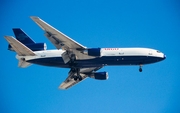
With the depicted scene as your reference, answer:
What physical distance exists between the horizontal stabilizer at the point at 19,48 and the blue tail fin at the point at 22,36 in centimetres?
405

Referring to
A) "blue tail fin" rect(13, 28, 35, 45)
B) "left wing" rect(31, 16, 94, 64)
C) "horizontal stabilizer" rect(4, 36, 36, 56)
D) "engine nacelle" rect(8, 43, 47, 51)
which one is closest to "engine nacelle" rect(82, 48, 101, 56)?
"left wing" rect(31, 16, 94, 64)

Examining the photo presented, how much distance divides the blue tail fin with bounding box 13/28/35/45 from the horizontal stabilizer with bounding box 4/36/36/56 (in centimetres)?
405

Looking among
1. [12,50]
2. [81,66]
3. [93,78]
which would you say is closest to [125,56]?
[81,66]

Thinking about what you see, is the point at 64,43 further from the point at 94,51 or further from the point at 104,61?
the point at 104,61

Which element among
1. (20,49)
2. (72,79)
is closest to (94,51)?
(20,49)

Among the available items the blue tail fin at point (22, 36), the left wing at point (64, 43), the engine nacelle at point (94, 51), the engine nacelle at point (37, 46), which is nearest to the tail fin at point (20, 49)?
the engine nacelle at point (37, 46)

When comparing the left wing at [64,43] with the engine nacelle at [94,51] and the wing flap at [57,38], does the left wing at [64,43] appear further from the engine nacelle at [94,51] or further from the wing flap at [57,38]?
the engine nacelle at [94,51]

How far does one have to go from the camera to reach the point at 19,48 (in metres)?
61.1

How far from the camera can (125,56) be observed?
59.9 m

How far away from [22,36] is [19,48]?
19.6 feet

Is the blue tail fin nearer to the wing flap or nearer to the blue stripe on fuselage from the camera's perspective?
the blue stripe on fuselage

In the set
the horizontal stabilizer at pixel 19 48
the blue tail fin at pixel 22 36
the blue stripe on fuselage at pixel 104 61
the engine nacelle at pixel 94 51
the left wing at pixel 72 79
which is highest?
the blue tail fin at pixel 22 36

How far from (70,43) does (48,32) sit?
442 cm

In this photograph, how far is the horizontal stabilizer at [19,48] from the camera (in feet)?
192
